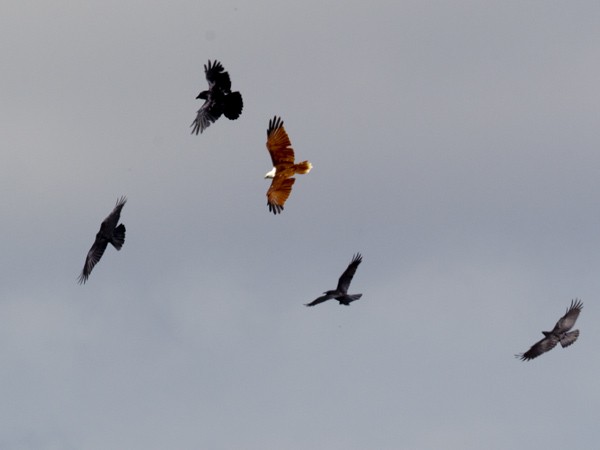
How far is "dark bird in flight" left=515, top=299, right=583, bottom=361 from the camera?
97062 millimetres

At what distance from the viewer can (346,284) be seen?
89.8 metres

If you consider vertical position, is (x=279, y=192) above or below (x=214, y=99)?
below

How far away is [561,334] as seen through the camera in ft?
321

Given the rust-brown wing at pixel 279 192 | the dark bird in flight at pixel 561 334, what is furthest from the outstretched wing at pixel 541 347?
the rust-brown wing at pixel 279 192

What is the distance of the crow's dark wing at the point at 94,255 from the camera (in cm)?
9381

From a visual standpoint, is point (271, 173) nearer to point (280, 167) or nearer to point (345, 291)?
point (280, 167)

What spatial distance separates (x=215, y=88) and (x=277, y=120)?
10.2 feet

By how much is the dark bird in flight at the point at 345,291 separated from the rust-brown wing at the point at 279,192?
14.8 ft

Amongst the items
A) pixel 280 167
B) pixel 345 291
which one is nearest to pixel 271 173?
pixel 280 167

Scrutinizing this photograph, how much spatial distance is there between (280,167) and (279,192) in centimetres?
106

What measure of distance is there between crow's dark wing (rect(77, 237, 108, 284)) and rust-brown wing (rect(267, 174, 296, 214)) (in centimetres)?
1155

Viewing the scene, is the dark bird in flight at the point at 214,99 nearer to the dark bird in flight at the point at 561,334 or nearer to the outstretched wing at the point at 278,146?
the outstretched wing at the point at 278,146

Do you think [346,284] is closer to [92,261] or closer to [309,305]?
[309,305]

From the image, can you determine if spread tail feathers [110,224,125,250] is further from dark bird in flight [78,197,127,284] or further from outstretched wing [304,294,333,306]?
outstretched wing [304,294,333,306]
